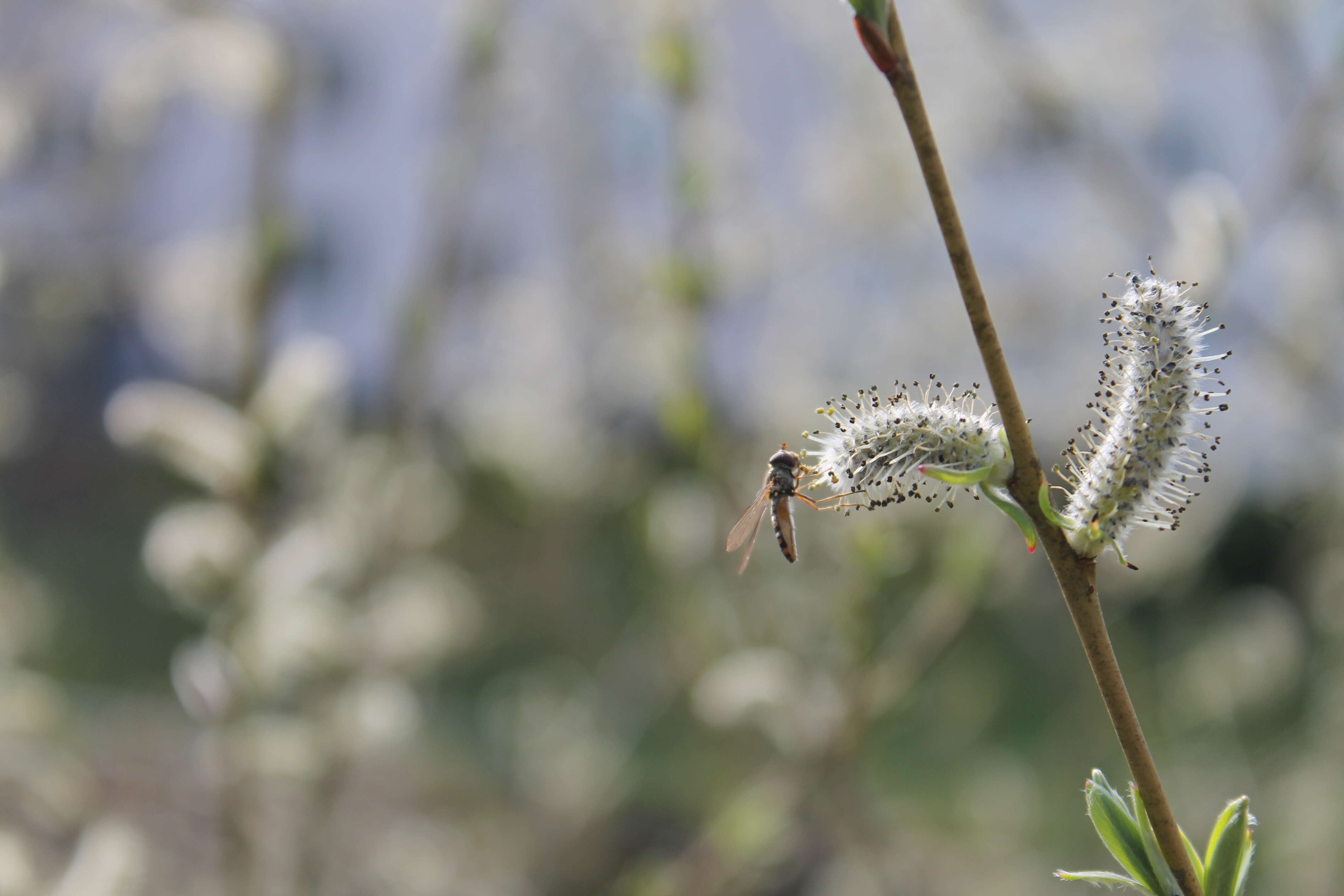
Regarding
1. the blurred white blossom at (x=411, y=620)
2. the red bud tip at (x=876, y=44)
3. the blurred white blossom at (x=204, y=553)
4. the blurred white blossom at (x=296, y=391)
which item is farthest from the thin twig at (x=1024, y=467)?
the blurred white blossom at (x=411, y=620)

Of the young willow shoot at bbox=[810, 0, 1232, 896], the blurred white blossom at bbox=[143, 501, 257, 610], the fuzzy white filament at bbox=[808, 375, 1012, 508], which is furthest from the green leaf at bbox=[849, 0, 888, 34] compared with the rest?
the blurred white blossom at bbox=[143, 501, 257, 610]

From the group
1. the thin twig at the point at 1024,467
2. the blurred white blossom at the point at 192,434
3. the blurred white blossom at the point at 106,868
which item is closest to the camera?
the thin twig at the point at 1024,467

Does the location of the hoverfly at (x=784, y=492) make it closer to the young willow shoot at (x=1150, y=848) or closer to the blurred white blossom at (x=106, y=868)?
the young willow shoot at (x=1150, y=848)

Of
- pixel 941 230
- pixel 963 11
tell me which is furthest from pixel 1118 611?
pixel 941 230

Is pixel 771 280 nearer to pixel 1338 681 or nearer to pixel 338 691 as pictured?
pixel 338 691

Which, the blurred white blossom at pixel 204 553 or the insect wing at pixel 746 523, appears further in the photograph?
the blurred white blossom at pixel 204 553

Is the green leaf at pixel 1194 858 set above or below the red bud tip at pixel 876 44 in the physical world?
below

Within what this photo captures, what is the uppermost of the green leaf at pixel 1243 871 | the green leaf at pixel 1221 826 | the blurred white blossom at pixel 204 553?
the blurred white blossom at pixel 204 553

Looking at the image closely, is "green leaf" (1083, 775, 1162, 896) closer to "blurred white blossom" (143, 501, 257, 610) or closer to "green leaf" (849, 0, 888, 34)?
"green leaf" (849, 0, 888, 34)
